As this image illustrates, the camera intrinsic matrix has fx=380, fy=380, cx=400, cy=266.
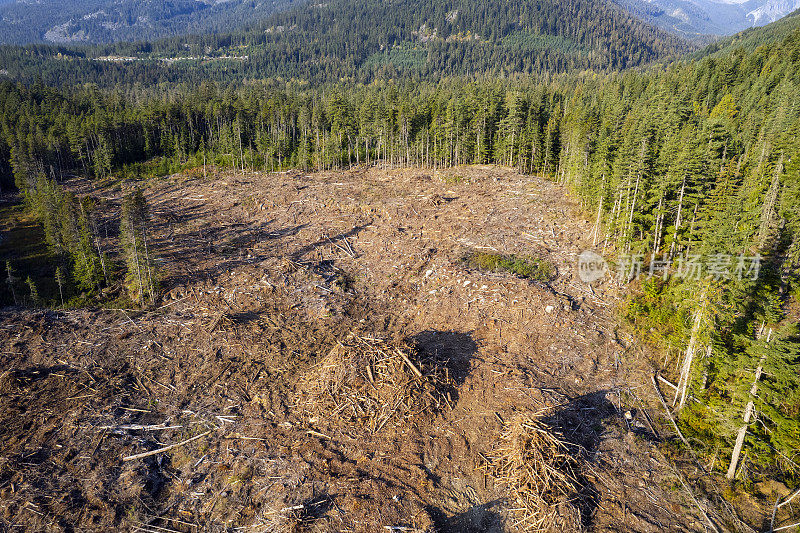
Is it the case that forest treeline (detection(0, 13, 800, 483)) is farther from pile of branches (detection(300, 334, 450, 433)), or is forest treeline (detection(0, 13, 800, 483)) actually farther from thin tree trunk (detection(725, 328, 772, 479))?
pile of branches (detection(300, 334, 450, 433))

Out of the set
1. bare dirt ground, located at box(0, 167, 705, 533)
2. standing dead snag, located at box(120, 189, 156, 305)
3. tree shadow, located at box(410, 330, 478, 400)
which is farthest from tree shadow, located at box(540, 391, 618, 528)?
standing dead snag, located at box(120, 189, 156, 305)

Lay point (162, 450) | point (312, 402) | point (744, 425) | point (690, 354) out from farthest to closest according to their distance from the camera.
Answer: point (690, 354) < point (312, 402) < point (162, 450) < point (744, 425)

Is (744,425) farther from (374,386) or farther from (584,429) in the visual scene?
(374,386)

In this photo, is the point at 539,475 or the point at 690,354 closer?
the point at 539,475

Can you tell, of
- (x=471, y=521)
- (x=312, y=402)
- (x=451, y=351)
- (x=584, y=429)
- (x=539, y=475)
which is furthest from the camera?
(x=451, y=351)

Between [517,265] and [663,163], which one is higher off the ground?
[663,163]

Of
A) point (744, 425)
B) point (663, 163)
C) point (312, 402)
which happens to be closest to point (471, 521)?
point (312, 402)
